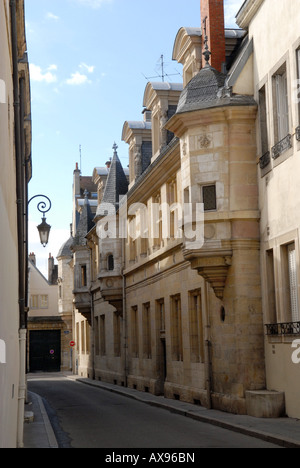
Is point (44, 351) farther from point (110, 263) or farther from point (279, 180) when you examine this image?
point (279, 180)

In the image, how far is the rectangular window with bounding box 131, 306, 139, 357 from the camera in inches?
1226

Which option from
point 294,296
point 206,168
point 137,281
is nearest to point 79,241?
point 137,281

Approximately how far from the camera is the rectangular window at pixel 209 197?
733 inches

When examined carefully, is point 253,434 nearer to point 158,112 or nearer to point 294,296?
point 294,296

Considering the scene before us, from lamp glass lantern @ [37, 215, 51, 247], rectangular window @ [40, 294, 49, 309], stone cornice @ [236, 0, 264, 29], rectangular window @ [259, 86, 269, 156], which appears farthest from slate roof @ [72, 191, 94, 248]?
rectangular window @ [259, 86, 269, 156]

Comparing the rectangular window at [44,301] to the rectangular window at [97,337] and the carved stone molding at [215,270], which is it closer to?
the rectangular window at [97,337]

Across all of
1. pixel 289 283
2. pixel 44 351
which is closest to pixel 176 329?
pixel 289 283

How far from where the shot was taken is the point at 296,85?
15406 mm

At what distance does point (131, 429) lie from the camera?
15953 millimetres

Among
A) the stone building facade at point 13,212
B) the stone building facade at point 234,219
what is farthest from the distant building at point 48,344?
the stone building facade at point 13,212

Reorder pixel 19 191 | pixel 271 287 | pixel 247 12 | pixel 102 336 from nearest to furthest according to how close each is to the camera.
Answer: pixel 19 191 → pixel 271 287 → pixel 247 12 → pixel 102 336

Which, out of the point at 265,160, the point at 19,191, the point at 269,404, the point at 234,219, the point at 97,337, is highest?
the point at 265,160

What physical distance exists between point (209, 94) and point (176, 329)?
29.6ft
